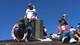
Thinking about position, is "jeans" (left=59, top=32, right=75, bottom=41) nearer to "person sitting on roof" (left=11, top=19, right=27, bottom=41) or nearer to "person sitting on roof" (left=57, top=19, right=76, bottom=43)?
"person sitting on roof" (left=57, top=19, right=76, bottom=43)

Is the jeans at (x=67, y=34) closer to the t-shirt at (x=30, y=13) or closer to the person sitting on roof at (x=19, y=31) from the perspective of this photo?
the person sitting on roof at (x=19, y=31)

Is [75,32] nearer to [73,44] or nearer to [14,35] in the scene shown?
[73,44]

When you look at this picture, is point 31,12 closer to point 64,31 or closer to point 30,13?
point 30,13

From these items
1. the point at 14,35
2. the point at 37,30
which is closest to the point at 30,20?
the point at 37,30

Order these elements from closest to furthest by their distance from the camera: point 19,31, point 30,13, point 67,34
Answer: point 67,34 < point 19,31 < point 30,13

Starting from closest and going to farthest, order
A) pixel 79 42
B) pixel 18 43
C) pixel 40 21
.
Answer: pixel 79 42
pixel 18 43
pixel 40 21

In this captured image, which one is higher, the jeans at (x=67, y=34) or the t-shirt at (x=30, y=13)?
the t-shirt at (x=30, y=13)

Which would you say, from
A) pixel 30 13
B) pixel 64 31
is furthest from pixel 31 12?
pixel 64 31

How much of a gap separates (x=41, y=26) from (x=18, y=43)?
348 cm

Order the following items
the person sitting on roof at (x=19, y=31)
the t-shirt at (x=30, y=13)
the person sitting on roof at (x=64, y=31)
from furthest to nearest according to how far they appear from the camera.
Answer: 1. the t-shirt at (x=30, y=13)
2. the person sitting on roof at (x=19, y=31)
3. the person sitting on roof at (x=64, y=31)

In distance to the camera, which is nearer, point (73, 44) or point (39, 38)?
point (73, 44)

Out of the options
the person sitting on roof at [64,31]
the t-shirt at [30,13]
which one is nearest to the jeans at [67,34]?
the person sitting on roof at [64,31]

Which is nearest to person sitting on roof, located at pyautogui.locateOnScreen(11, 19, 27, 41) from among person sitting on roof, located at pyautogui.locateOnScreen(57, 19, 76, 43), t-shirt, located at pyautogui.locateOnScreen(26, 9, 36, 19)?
person sitting on roof, located at pyautogui.locateOnScreen(57, 19, 76, 43)

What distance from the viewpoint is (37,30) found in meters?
19.7
